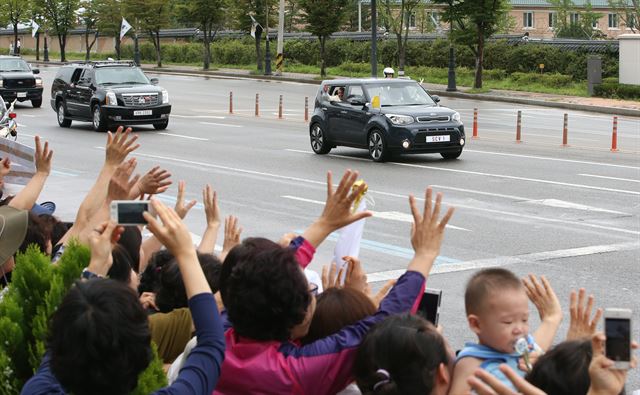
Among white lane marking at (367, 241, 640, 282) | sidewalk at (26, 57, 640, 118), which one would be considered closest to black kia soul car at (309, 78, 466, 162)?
white lane marking at (367, 241, 640, 282)

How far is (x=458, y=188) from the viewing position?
1858cm

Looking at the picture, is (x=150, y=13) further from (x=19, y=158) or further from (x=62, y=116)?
(x=19, y=158)

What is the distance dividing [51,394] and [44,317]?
561 millimetres

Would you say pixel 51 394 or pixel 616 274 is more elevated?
pixel 51 394

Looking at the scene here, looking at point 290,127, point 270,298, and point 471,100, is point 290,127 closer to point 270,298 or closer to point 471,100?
point 471,100

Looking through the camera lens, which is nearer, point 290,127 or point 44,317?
point 44,317

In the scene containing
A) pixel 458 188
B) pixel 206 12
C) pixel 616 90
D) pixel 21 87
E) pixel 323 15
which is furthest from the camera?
pixel 206 12

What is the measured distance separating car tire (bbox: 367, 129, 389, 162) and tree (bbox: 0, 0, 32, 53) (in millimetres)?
73427

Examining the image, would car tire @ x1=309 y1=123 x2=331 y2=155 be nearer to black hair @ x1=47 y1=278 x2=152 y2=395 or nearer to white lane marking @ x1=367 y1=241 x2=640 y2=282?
white lane marking @ x1=367 y1=241 x2=640 y2=282

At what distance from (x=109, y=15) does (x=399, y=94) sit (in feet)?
211

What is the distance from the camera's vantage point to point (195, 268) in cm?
395

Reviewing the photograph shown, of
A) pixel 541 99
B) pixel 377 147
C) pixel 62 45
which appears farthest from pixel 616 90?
pixel 62 45

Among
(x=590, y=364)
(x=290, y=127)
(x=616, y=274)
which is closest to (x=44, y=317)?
(x=590, y=364)

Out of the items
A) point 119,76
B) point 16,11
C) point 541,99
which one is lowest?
point 541,99
